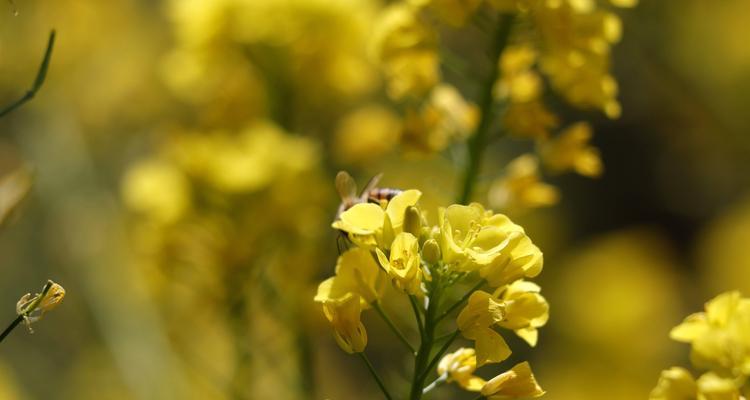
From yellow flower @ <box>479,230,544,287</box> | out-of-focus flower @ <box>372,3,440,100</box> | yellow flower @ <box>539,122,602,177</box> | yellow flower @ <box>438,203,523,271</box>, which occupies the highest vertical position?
out-of-focus flower @ <box>372,3,440,100</box>

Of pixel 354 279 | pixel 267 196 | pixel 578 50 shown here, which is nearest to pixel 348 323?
pixel 354 279

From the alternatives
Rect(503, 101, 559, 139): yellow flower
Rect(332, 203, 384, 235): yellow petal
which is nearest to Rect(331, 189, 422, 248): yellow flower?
Rect(332, 203, 384, 235): yellow petal

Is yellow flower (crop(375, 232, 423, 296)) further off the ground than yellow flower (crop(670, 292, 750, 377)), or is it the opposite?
yellow flower (crop(375, 232, 423, 296))


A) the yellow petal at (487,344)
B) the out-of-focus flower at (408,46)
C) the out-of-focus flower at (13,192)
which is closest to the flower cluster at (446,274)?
the yellow petal at (487,344)

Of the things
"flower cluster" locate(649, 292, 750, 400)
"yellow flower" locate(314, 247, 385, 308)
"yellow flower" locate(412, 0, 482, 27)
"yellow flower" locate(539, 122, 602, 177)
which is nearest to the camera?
"flower cluster" locate(649, 292, 750, 400)

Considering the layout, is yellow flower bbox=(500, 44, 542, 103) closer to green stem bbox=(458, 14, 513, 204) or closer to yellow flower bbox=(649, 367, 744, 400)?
green stem bbox=(458, 14, 513, 204)

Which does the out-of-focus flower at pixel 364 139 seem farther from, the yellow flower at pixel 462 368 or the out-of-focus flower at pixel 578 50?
the yellow flower at pixel 462 368
